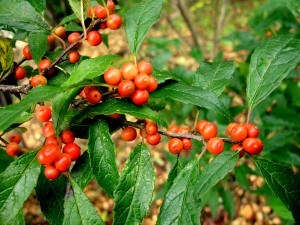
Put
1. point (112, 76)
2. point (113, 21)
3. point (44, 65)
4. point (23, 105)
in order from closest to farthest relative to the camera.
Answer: point (23, 105) < point (112, 76) < point (113, 21) < point (44, 65)

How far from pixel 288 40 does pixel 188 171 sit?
0.74 m

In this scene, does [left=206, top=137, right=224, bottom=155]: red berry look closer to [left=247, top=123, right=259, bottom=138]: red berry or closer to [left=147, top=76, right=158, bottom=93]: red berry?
[left=247, top=123, right=259, bottom=138]: red berry

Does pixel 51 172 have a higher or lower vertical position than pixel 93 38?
lower

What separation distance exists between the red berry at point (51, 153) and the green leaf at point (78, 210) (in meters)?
0.15

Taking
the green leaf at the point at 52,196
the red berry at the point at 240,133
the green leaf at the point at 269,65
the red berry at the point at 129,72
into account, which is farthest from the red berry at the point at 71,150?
the green leaf at the point at 269,65

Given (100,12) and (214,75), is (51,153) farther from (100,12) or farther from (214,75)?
(214,75)

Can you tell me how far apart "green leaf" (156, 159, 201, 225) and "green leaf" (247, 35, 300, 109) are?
400 millimetres

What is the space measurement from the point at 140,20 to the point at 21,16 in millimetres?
480

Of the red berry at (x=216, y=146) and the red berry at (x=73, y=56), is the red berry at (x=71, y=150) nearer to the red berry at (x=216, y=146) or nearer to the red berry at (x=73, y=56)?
the red berry at (x=73, y=56)

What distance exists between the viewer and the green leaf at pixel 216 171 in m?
1.04

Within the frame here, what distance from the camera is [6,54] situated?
4.23 ft

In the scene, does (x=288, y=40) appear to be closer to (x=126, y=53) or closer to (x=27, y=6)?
(x=27, y=6)

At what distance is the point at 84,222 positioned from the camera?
1128 millimetres

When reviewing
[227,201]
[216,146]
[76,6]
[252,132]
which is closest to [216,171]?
[216,146]
